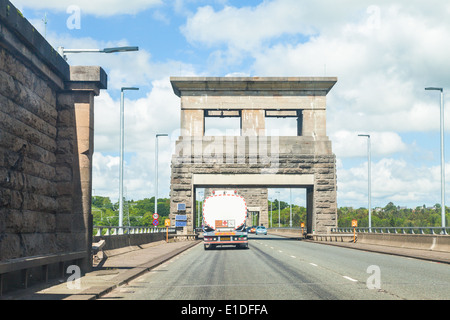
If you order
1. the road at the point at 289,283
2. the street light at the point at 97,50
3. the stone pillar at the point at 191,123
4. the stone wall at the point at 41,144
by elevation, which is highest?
the stone pillar at the point at 191,123

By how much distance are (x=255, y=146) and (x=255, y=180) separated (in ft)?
9.13

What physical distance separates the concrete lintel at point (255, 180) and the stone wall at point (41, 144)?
3325cm

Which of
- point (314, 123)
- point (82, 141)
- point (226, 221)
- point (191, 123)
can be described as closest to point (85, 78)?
point (82, 141)

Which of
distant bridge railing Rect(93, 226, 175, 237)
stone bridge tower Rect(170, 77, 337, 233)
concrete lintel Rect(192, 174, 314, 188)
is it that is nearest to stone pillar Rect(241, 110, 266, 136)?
stone bridge tower Rect(170, 77, 337, 233)

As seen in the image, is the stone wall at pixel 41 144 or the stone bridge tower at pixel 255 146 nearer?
the stone wall at pixel 41 144

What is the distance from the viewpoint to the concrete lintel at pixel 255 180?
50688 mm

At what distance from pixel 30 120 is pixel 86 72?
11.0 ft

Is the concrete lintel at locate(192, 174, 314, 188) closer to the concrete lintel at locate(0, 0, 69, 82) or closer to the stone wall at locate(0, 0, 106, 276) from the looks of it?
the stone wall at locate(0, 0, 106, 276)

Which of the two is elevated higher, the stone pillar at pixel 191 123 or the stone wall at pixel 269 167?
the stone pillar at pixel 191 123

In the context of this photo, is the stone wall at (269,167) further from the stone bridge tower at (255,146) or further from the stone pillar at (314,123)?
the stone pillar at (314,123)

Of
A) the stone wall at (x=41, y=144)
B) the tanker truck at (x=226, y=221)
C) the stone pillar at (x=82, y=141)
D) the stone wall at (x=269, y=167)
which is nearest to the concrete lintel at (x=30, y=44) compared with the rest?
the stone wall at (x=41, y=144)

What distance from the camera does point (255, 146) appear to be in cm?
5109
